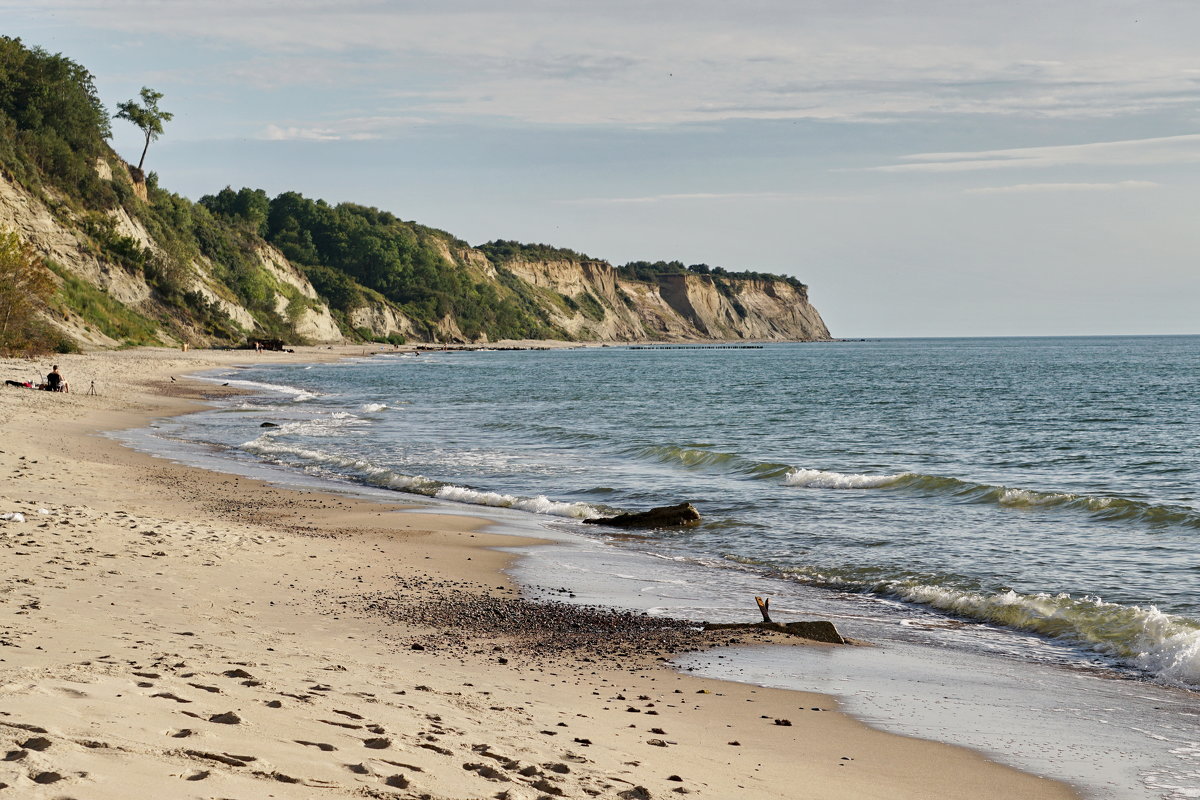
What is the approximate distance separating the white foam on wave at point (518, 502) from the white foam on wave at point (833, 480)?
606cm

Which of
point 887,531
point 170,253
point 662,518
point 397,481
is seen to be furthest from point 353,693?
point 170,253

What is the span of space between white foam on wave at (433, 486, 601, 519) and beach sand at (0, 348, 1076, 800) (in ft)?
17.9

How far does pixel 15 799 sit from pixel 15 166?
77.9 meters

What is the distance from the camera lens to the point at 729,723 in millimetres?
7305

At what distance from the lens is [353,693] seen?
269 inches

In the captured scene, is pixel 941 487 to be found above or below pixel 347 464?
above

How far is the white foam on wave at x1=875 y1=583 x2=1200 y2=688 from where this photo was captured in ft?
32.0

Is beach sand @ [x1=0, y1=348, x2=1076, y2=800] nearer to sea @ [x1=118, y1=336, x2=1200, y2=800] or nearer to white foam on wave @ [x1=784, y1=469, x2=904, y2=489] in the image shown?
sea @ [x1=118, y1=336, x2=1200, y2=800]

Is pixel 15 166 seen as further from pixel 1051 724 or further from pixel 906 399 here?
pixel 1051 724

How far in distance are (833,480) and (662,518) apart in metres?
6.94

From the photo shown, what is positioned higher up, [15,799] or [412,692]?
[15,799]

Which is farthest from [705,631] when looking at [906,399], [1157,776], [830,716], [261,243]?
[261,243]

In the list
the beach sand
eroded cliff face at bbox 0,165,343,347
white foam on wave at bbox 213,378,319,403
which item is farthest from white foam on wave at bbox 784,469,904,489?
eroded cliff face at bbox 0,165,343,347

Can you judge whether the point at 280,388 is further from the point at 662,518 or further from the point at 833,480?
the point at 662,518
